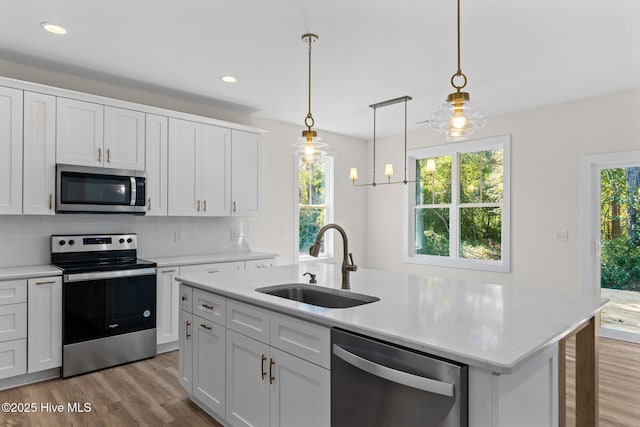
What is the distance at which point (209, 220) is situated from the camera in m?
4.51

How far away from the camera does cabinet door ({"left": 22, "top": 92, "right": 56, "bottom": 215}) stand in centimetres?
307

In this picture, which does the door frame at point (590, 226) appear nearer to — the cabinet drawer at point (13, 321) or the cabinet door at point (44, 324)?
the cabinet door at point (44, 324)

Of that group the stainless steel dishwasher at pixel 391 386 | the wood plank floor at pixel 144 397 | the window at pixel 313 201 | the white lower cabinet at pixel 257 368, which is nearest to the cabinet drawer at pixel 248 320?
the white lower cabinet at pixel 257 368

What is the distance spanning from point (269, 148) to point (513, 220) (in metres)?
3.20

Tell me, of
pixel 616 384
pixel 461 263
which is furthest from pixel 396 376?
pixel 461 263

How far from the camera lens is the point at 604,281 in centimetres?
420

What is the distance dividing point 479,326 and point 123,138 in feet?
11.1

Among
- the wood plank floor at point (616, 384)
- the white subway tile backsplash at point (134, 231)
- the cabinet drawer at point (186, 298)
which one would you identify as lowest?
the wood plank floor at point (616, 384)

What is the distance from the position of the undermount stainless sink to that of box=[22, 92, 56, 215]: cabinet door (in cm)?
217

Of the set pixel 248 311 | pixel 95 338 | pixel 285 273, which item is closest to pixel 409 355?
pixel 248 311

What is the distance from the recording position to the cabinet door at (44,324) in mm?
2932

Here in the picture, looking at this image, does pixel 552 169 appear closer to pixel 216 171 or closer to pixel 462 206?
pixel 462 206

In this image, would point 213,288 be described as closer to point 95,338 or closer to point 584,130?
point 95,338

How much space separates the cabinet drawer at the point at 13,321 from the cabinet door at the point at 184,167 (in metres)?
1.43
